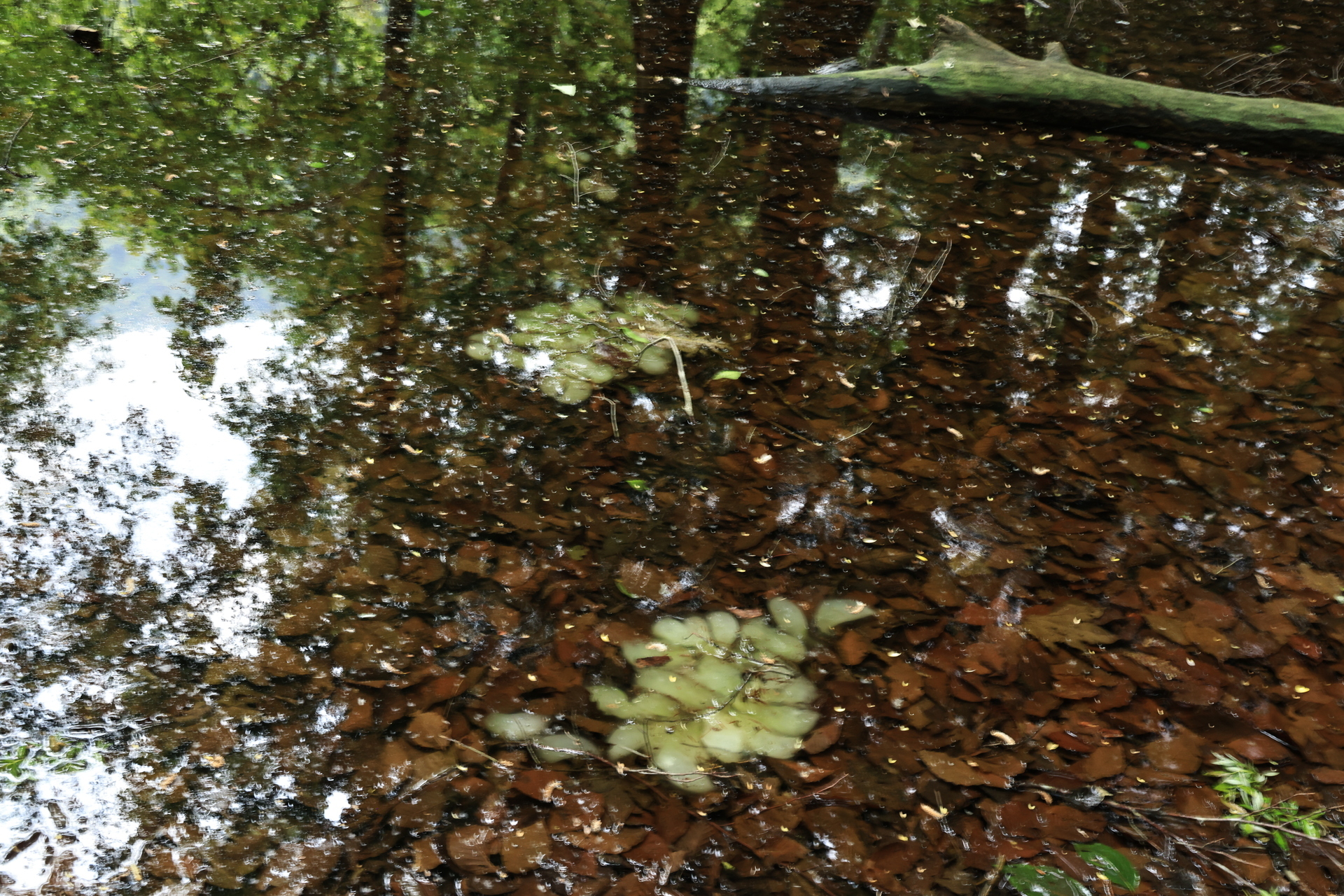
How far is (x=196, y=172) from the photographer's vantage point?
13.9ft

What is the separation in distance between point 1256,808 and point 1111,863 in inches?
17.3

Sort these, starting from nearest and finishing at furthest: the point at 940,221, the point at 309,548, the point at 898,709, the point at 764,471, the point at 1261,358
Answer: the point at 898,709 → the point at 309,548 → the point at 764,471 → the point at 1261,358 → the point at 940,221

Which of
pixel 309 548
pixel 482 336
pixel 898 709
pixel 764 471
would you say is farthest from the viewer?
pixel 482 336

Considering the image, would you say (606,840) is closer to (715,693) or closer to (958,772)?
(715,693)

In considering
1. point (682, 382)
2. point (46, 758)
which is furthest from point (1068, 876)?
point (46, 758)

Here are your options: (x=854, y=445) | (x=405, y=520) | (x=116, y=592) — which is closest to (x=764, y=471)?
(x=854, y=445)

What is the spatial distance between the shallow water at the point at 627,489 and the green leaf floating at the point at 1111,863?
0.13 feet

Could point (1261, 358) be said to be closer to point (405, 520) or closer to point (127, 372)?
point (405, 520)

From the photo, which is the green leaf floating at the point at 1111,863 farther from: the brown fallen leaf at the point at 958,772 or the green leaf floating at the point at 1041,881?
the brown fallen leaf at the point at 958,772

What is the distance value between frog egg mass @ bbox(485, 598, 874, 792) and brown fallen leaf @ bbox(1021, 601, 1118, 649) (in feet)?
1.49

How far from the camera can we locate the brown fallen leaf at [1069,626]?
2.40 m

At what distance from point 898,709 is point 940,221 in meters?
2.93

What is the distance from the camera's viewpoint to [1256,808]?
78.6 inches

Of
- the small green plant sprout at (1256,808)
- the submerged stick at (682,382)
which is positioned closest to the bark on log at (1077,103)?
the submerged stick at (682,382)
